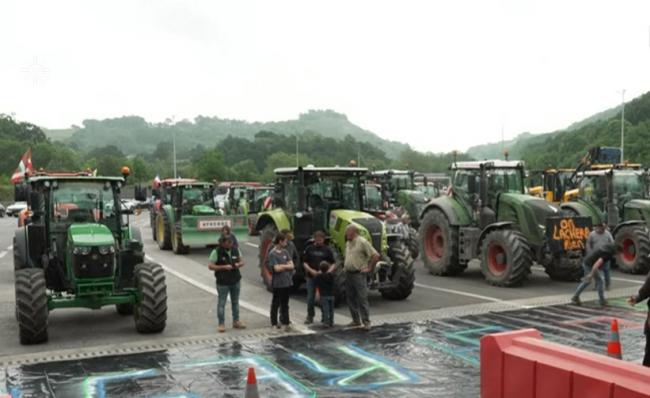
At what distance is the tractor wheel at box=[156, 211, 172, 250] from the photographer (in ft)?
68.8

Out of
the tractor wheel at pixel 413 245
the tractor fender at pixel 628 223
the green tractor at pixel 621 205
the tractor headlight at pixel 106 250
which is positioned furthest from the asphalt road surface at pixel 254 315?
the tractor wheel at pixel 413 245

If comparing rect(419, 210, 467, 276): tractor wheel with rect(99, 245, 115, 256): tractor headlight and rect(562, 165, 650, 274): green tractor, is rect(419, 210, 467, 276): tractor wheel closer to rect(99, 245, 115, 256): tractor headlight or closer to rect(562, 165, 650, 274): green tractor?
rect(562, 165, 650, 274): green tractor

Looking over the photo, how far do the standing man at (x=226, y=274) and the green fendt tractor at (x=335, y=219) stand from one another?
1956 millimetres

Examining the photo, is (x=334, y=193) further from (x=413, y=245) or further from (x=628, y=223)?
(x=628, y=223)

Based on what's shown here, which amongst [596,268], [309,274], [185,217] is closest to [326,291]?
[309,274]

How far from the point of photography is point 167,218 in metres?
21.0

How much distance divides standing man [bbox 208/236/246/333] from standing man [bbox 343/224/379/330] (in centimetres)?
163

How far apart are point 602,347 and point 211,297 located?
276 inches

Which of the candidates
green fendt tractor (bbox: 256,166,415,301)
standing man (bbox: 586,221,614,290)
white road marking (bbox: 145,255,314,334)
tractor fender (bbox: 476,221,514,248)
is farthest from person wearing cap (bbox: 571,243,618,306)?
white road marking (bbox: 145,255,314,334)

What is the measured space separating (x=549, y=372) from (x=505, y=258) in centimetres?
925

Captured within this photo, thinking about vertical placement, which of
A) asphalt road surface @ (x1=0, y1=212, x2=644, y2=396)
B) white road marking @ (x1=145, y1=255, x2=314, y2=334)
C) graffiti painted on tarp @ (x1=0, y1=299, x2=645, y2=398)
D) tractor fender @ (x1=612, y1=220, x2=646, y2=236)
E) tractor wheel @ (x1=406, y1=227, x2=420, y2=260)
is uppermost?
tractor fender @ (x1=612, y1=220, x2=646, y2=236)

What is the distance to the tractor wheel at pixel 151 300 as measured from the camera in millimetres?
9195

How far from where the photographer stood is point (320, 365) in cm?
783

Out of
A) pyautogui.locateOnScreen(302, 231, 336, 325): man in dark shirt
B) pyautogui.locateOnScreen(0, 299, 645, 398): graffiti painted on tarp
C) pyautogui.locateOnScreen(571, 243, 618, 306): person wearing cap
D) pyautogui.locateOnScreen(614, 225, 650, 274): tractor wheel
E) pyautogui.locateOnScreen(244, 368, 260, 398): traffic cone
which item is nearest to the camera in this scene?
pyautogui.locateOnScreen(244, 368, 260, 398): traffic cone
